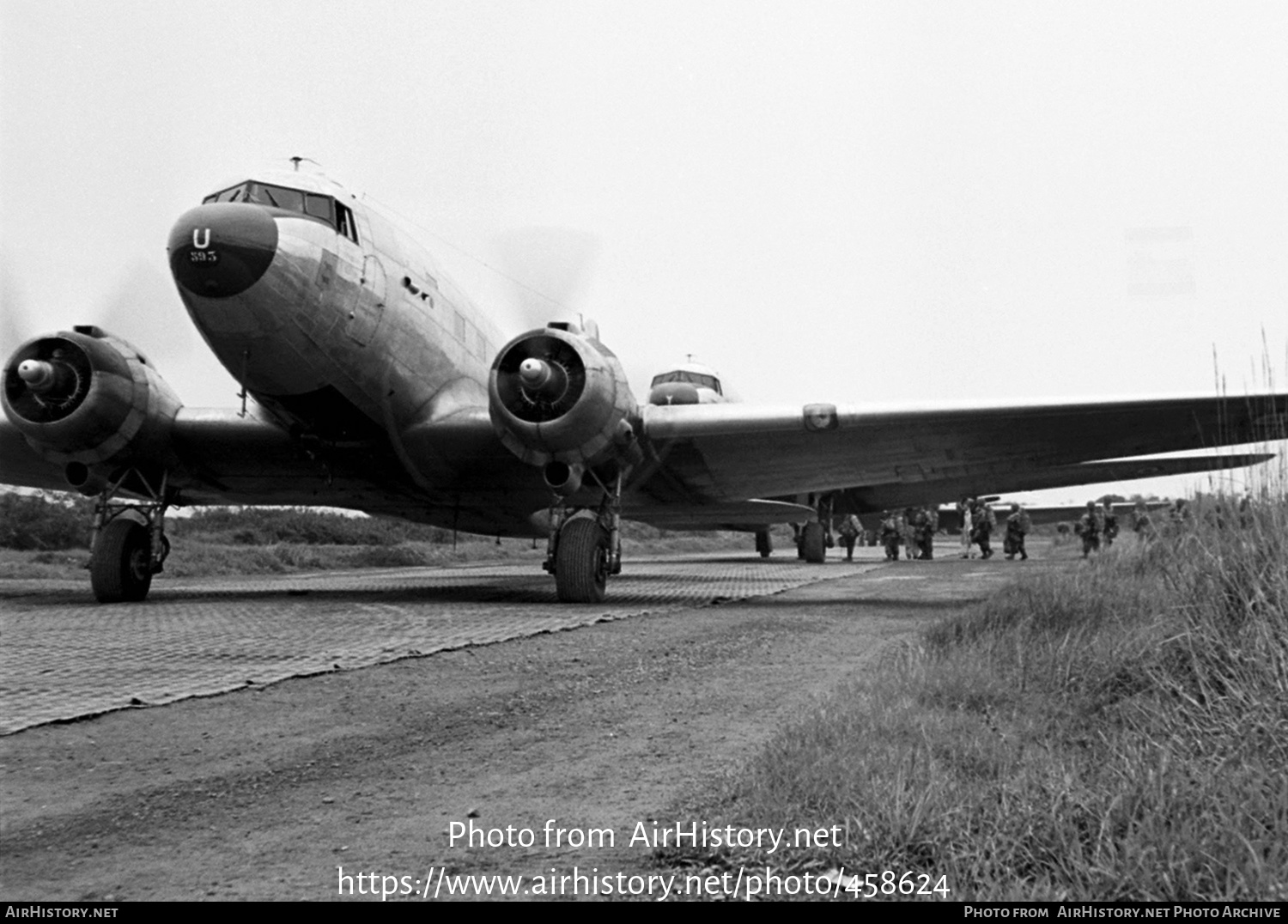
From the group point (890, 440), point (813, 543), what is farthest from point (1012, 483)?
point (890, 440)

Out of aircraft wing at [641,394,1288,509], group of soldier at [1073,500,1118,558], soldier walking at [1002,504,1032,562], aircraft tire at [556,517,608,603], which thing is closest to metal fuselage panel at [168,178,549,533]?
aircraft tire at [556,517,608,603]

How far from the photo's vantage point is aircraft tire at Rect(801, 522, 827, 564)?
26625 mm

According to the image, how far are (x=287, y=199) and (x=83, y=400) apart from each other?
11.8 ft

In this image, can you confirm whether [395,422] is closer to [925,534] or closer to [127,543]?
[127,543]

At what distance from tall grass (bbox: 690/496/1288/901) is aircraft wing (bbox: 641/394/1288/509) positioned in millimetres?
6399

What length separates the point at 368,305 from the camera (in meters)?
11.0

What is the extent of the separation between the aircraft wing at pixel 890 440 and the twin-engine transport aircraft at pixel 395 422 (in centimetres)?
4

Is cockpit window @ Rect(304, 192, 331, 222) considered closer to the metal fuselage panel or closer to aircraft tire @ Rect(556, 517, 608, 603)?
the metal fuselage panel

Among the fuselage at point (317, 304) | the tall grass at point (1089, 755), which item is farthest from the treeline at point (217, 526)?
the tall grass at point (1089, 755)

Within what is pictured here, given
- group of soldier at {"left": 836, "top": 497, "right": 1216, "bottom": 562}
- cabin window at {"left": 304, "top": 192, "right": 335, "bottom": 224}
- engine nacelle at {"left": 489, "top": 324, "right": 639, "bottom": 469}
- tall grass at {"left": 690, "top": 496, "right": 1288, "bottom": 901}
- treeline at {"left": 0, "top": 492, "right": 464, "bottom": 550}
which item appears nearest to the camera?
tall grass at {"left": 690, "top": 496, "right": 1288, "bottom": 901}

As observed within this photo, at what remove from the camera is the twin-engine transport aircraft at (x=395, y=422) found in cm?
1019

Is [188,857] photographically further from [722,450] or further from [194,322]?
[722,450]

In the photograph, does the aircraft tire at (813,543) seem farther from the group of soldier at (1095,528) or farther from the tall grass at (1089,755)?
the tall grass at (1089,755)
